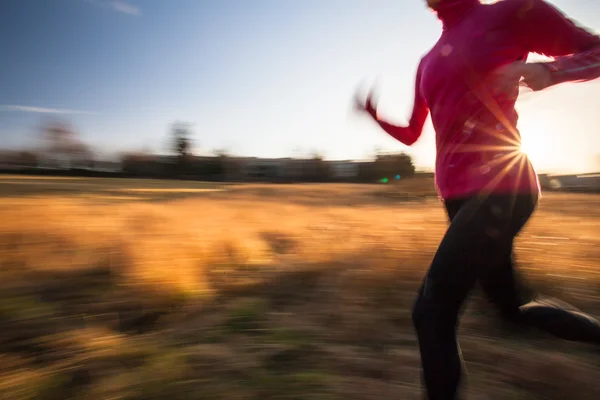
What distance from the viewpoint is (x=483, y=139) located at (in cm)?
161

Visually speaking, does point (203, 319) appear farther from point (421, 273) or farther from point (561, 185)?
point (561, 185)

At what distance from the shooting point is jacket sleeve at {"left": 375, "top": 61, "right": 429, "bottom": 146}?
2141 millimetres

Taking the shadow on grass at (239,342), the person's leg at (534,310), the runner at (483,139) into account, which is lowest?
the shadow on grass at (239,342)

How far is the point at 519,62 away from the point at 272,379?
183 centimetres

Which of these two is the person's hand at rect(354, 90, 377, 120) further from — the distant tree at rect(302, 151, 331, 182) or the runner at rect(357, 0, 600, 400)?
the distant tree at rect(302, 151, 331, 182)

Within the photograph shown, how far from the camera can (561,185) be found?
16.3 meters

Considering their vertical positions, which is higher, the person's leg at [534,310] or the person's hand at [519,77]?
the person's hand at [519,77]

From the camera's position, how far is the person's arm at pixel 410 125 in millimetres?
2146

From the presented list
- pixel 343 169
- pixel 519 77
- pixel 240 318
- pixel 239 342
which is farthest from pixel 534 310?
pixel 343 169

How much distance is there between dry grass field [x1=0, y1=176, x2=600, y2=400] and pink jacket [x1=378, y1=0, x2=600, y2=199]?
3.77 feet

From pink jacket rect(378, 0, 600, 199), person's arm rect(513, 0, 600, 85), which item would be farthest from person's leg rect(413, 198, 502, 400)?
person's arm rect(513, 0, 600, 85)

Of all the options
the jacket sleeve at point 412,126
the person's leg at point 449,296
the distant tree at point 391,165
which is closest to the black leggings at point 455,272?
the person's leg at point 449,296

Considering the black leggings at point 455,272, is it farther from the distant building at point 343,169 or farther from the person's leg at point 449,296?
the distant building at point 343,169

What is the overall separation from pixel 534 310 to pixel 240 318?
1.80 metres
